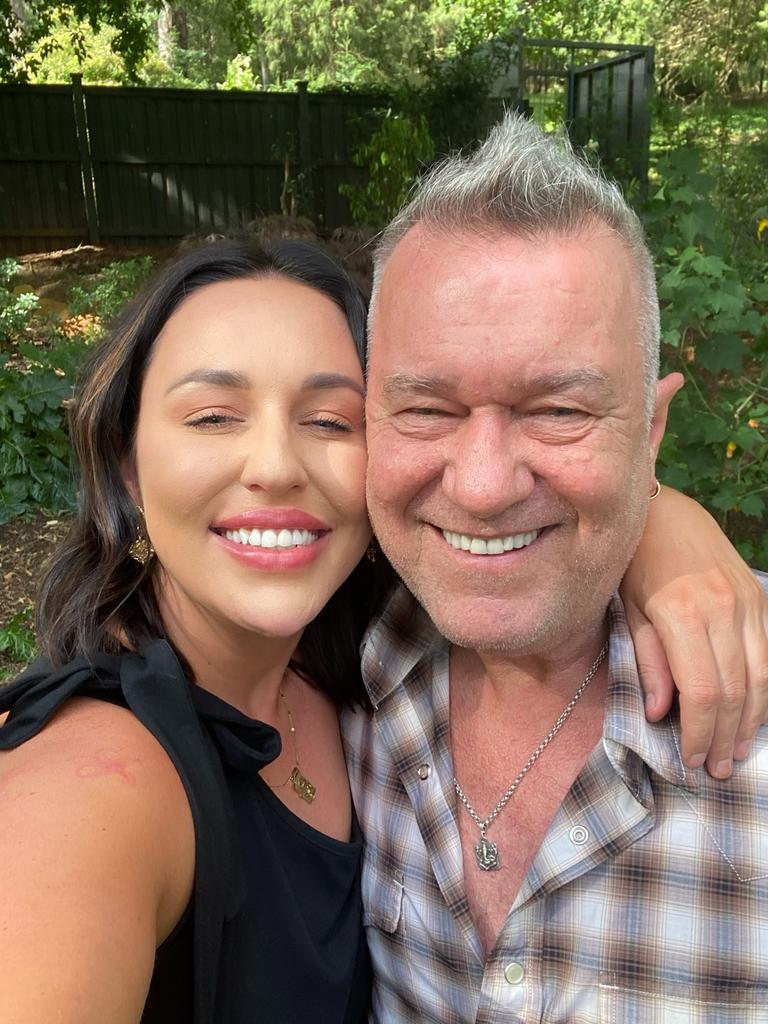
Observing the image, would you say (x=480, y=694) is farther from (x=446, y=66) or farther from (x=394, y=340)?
(x=446, y=66)

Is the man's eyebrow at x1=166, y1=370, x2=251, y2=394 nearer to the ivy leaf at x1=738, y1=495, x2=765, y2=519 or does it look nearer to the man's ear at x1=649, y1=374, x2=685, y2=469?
the man's ear at x1=649, y1=374, x2=685, y2=469

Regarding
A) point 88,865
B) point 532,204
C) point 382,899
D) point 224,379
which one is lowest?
point 382,899

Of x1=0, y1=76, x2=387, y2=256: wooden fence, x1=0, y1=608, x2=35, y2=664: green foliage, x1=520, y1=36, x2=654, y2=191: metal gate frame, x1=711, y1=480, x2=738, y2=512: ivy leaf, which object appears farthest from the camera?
x1=0, y1=76, x2=387, y2=256: wooden fence

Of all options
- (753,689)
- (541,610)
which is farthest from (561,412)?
(753,689)

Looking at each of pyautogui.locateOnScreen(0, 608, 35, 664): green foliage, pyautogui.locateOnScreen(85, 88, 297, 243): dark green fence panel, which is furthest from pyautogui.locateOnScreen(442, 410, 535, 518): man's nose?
pyautogui.locateOnScreen(85, 88, 297, 243): dark green fence panel

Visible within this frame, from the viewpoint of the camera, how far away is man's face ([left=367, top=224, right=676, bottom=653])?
5.11 feet

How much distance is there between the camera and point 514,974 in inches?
62.1

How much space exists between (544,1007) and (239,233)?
5.48 ft

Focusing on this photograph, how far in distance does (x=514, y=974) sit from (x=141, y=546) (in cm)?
106

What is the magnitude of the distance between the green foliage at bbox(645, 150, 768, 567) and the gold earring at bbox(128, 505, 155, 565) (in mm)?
2026

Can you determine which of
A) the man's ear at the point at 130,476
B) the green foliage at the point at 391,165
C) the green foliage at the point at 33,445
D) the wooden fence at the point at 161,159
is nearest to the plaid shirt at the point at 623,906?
the man's ear at the point at 130,476

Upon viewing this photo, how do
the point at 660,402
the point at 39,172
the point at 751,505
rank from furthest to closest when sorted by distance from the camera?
the point at 39,172 → the point at 751,505 → the point at 660,402

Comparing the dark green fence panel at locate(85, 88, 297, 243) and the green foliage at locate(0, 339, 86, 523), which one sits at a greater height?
the dark green fence panel at locate(85, 88, 297, 243)

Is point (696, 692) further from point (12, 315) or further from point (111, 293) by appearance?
point (111, 293)
